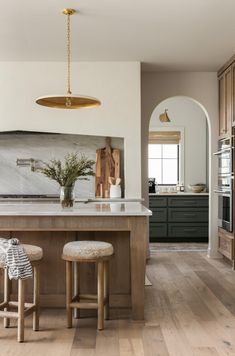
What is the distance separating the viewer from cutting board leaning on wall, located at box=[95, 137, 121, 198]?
6438 mm

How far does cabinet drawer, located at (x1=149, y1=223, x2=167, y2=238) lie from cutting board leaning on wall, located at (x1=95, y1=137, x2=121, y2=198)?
2.28 meters

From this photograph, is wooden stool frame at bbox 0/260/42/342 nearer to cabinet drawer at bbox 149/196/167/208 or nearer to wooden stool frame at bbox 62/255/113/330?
wooden stool frame at bbox 62/255/113/330

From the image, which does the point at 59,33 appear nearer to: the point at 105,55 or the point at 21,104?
the point at 105,55

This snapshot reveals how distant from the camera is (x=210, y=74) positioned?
6766 millimetres

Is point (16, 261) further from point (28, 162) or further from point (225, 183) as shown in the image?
point (225, 183)

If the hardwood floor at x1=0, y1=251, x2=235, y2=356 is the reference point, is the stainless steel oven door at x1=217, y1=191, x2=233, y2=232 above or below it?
above

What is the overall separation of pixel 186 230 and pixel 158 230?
49 centimetres

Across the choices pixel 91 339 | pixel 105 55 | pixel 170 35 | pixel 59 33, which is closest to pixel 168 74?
pixel 105 55

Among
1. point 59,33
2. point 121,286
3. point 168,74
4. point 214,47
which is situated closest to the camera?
point 121,286

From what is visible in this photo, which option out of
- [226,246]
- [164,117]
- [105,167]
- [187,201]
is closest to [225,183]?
[226,246]

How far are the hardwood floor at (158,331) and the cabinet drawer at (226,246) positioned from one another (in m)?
1.03

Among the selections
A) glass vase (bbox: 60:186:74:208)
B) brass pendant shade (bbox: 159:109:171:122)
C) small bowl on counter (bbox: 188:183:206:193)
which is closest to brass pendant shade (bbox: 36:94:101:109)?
glass vase (bbox: 60:186:74:208)

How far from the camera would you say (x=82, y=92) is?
6188 mm

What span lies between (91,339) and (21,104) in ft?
12.2
